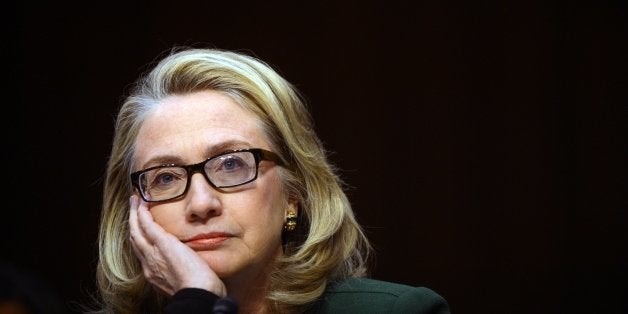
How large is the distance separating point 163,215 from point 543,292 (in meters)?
1.86

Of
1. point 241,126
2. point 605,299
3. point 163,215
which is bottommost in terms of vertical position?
point 605,299

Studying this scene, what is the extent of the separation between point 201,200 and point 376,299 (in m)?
0.53

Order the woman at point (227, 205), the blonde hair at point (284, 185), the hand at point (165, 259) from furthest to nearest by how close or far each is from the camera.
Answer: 1. the blonde hair at point (284, 185)
2. the woman at point (227, 205)
3. the hand at point (165, 259)

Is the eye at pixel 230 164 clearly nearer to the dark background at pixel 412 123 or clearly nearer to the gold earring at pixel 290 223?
the gold earring at pixel 290 223

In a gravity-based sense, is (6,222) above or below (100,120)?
below

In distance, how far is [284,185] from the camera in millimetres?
2145

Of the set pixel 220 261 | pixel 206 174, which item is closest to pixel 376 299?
pixel 220 261

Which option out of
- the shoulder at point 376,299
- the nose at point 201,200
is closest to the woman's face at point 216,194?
the nose at point 201,200

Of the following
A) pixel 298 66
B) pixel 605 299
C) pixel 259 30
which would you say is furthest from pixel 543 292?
pixel 259 30

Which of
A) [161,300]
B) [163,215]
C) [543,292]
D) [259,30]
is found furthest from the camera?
[259,30]

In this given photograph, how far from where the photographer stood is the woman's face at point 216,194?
76.5 inches

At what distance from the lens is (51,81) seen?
3477 mm

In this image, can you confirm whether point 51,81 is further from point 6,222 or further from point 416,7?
point 416,7

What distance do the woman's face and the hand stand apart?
0.11 ft
